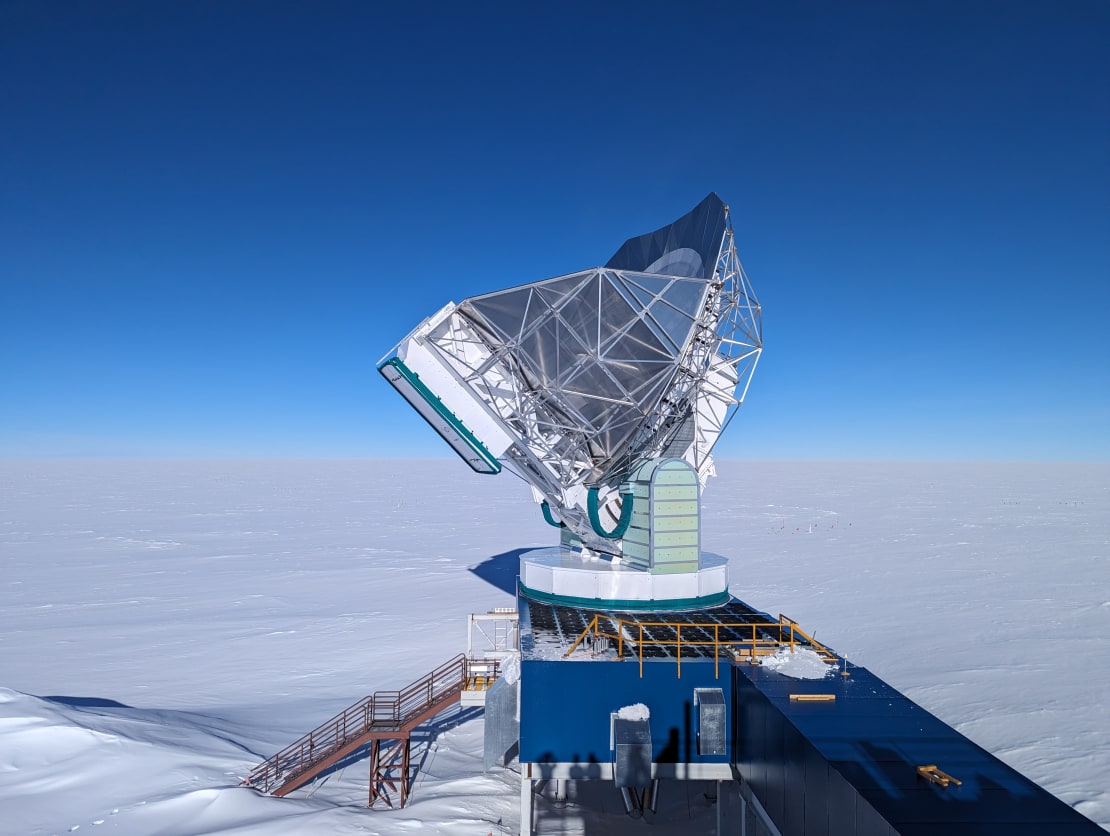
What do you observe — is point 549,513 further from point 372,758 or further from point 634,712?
point 634,712

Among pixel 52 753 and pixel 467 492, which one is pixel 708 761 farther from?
pixel 467 492

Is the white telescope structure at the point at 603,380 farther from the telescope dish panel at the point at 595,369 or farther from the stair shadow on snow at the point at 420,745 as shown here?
the stair shadow on snow at the point at 420,745

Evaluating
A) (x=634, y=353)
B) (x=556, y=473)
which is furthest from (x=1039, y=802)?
(x=556, y=473)

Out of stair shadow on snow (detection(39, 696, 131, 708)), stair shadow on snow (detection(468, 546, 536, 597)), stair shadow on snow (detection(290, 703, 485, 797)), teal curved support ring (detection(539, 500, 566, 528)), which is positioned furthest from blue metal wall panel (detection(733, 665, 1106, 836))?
stair shadow on snow (detection(468, 546, 536, 597))

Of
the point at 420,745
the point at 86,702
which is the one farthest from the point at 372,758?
the point at 86,702

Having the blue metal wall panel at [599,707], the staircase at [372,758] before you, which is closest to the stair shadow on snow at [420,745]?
the staircase at [372,758]

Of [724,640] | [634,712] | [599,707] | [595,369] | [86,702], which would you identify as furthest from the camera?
[86,702]
